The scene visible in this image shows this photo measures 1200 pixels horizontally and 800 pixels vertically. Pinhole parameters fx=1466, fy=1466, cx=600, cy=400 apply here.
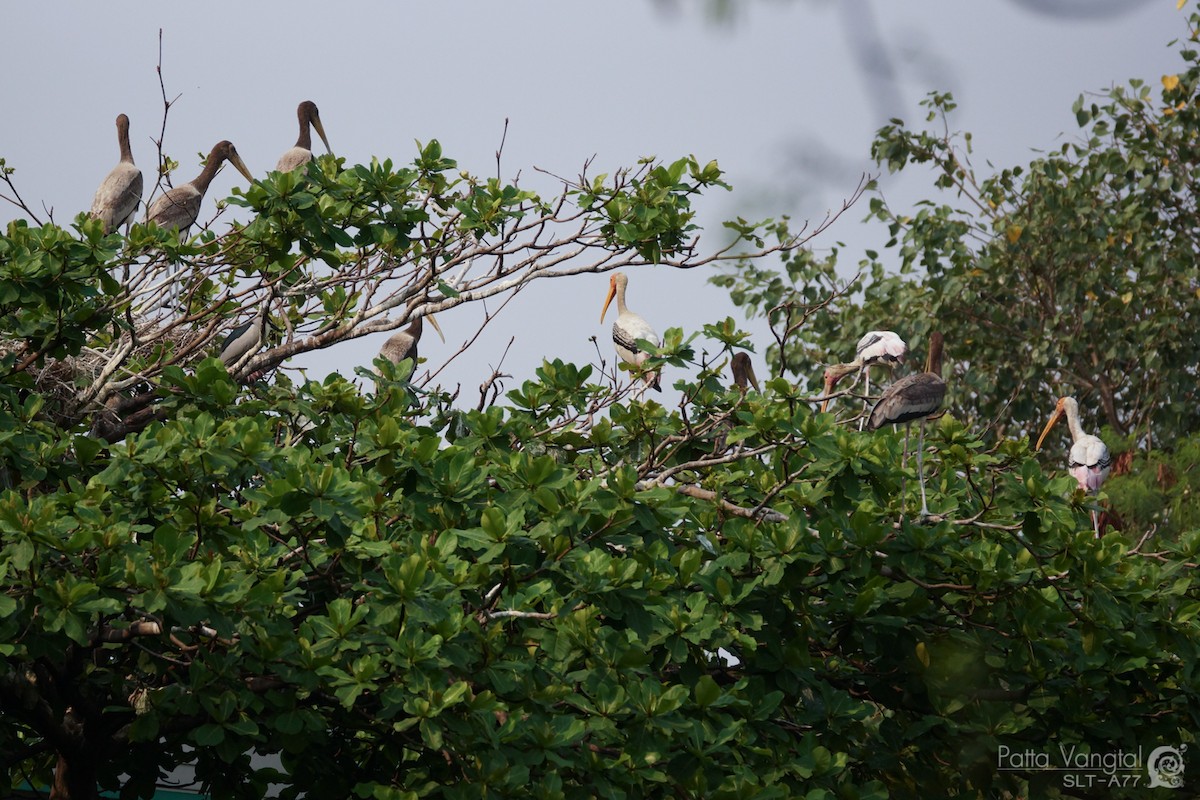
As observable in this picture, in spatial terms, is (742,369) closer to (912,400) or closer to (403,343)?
(403,343)

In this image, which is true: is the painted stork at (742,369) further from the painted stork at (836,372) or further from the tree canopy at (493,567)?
the tree canopy at (493,567)

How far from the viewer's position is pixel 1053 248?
48.5 ft

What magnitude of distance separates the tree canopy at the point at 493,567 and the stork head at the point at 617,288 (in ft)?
14.5

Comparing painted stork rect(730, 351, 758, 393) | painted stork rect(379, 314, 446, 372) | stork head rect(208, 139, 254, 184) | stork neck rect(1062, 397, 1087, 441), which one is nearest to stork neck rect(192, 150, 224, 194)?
stork head rect(208, 139, 254, 184)

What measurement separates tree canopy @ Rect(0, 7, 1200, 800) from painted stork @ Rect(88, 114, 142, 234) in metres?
2.98

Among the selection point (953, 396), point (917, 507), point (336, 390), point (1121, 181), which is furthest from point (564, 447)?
point (1121, 181)

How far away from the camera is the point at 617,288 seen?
12.7 meters

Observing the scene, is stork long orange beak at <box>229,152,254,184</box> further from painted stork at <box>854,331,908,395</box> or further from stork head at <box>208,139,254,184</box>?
painted stork at <box>854,331,908,395</box>

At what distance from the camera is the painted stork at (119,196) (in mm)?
11195

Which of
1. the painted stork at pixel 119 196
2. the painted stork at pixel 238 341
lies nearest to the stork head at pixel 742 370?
the painted stork at pixel 238 341

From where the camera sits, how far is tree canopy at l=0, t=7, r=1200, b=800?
17.2 ft

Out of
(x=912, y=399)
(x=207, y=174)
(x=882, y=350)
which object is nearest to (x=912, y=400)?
(x=912, y=399)

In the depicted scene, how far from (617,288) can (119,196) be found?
13.6ft

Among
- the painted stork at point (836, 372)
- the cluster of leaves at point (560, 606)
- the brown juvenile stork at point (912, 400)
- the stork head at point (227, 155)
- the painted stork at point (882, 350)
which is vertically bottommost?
the cluster of leaves at point (560, 606)
